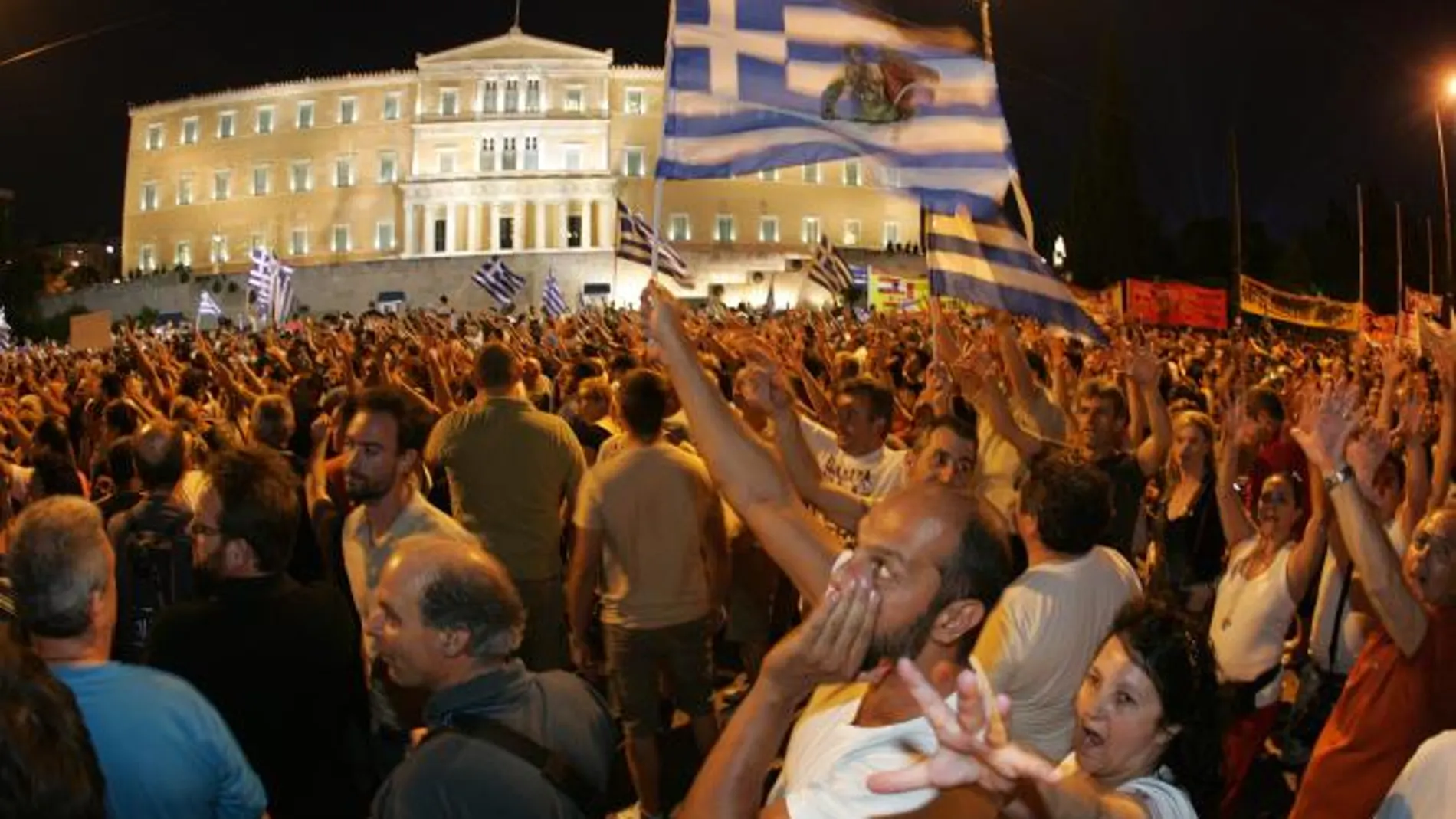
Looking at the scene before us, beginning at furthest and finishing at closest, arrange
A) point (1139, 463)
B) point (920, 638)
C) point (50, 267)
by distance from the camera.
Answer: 1. point (50, 267)
2. point (1139, 463)
3. point (920, 638)

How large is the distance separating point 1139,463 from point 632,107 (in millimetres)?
76174

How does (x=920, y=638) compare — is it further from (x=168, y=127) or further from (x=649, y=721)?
(x=168, y=127)

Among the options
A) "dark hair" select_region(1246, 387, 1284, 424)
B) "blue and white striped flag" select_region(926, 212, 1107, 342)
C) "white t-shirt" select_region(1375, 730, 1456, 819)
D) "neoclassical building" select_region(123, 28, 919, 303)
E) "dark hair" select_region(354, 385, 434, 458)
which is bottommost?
"white t-shirt" select_region(1375, 730, 1456, 819)

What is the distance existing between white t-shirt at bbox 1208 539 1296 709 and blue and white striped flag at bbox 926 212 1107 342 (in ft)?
5.43

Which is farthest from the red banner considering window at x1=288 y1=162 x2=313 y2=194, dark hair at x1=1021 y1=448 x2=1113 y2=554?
window at x1=288 y1=162 x2=313 y2=194

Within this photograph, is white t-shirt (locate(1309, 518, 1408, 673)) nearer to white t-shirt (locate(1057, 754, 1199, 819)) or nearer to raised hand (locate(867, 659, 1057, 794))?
white t-shirt (locate(1057, 754, 1199, 819))

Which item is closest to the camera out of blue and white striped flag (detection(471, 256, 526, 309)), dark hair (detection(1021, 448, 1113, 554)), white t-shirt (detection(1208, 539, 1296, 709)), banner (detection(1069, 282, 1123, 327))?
dark hair (detection(1021, 448, 1113, 554))

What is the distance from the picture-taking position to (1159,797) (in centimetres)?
251

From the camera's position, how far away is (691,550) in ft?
18.2

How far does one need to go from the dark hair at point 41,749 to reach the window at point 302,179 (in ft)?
282

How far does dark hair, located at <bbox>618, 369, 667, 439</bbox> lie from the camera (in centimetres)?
546

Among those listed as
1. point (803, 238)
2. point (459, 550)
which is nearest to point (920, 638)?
point (459, 550)

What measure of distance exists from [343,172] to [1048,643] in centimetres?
8371

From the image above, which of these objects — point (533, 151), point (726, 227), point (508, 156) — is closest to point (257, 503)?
point (726, 227)
